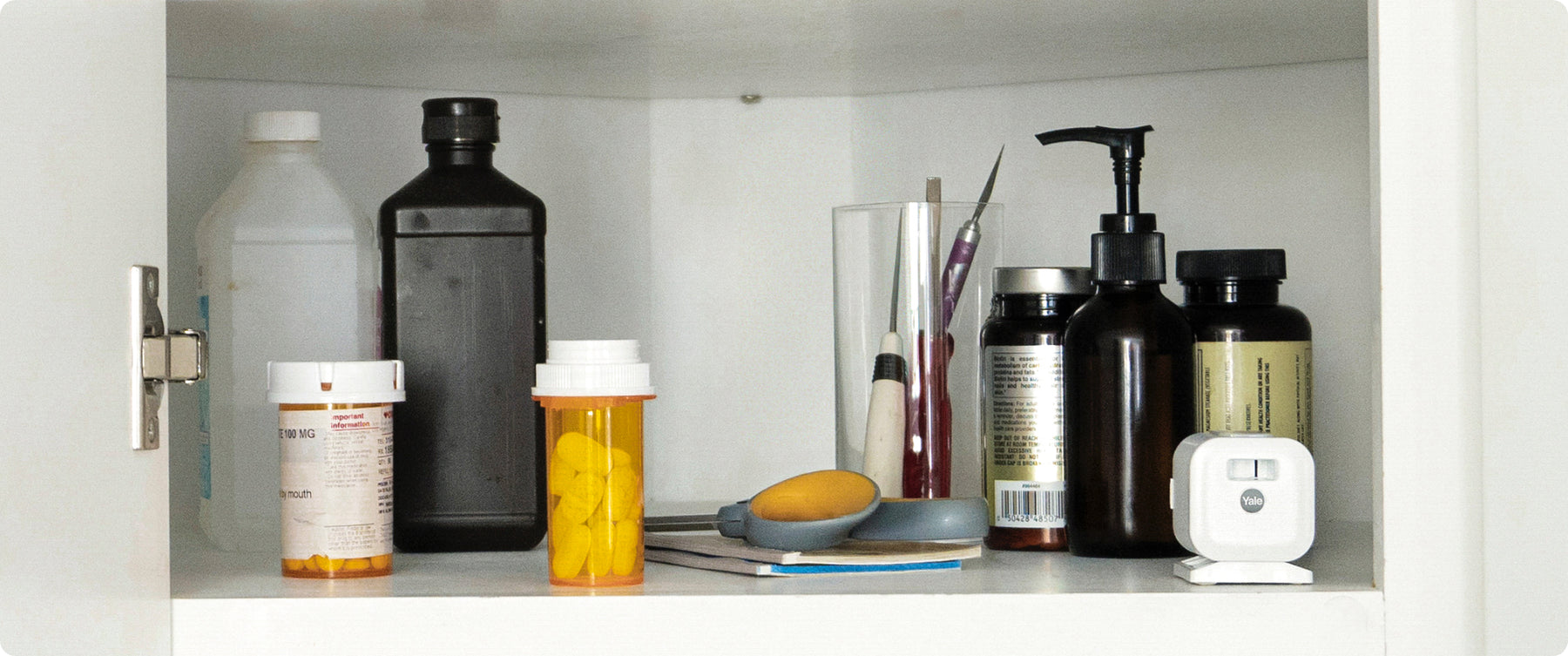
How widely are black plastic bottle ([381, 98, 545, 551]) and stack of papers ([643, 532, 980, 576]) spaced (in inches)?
4.0

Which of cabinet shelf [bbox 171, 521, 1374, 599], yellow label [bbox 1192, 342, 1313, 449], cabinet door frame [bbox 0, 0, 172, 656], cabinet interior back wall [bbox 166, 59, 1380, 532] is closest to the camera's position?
cabinet door frame [bbox 0, 0, 172, 656]

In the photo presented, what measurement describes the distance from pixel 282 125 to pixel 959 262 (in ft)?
1.35

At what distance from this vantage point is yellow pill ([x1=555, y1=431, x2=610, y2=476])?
607 mm

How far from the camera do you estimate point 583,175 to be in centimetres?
99

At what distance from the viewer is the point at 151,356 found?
57 cm

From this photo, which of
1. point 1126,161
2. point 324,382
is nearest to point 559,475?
point 324,382

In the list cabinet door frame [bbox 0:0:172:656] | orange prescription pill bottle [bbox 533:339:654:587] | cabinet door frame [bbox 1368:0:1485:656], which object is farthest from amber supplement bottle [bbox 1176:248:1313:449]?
cabinet door frame [bbox 0:0:172:656]

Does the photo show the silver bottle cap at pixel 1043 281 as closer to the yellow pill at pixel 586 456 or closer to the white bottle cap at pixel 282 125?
the yellow pill at pixel 586 456

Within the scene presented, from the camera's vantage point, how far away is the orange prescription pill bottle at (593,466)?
60 cm

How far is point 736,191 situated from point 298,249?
1.15 ft

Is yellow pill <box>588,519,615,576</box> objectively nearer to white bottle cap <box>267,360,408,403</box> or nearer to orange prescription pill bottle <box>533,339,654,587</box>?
orange prescription pill bottle <box>533,339,654,587</box>

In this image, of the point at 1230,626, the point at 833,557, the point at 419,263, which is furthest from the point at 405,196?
the point at 1230,626

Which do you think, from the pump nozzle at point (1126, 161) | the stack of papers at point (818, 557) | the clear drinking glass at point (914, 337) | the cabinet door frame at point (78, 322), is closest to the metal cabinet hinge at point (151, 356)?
the cabinet door frame at point (78, 322)

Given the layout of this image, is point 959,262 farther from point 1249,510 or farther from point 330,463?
point 330,463
